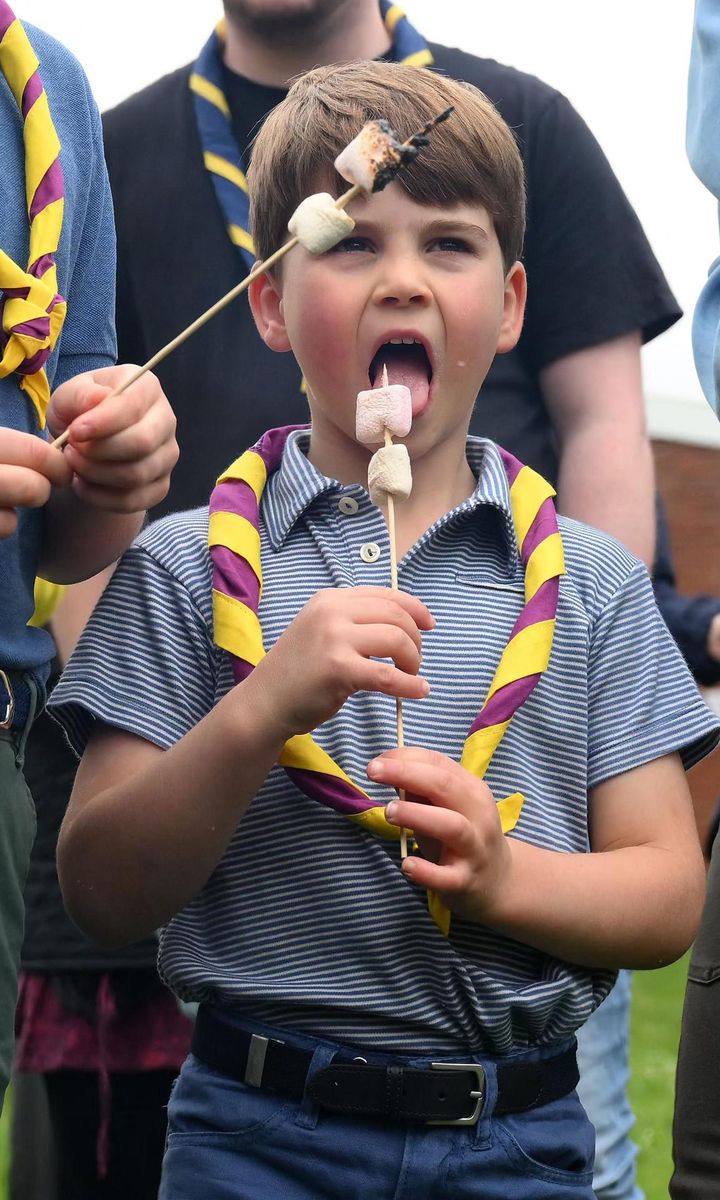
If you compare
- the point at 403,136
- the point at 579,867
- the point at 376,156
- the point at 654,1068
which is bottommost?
the point at 654,1068

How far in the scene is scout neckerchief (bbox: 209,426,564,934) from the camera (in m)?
2.00

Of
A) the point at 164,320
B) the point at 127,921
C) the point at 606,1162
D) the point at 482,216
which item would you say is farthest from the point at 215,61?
the point at 606,1162

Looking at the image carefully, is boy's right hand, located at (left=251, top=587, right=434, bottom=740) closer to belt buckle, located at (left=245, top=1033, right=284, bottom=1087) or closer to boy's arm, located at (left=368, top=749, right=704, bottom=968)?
boy's arm, located at (left=368, top=749, right=704, bottom=968)

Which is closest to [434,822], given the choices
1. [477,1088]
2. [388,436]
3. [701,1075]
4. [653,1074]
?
[477,1088]

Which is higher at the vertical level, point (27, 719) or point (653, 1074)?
point (27, 719)

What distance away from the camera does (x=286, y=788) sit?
2113 mm

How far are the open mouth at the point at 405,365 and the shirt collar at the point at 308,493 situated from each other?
14 centimetres

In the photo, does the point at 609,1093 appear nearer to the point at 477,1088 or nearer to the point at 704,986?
the point at 704,986

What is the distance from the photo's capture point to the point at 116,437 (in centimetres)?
198

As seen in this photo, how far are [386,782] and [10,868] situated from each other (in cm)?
49

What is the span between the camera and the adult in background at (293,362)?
2.91 metres

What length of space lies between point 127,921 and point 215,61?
5.61ft

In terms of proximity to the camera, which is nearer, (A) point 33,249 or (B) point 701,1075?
(A) point 33,249

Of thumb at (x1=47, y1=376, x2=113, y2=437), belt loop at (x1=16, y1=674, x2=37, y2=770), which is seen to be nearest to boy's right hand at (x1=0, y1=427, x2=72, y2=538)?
thumb at (x1=47, y1=376, x2=113, y2=437)
